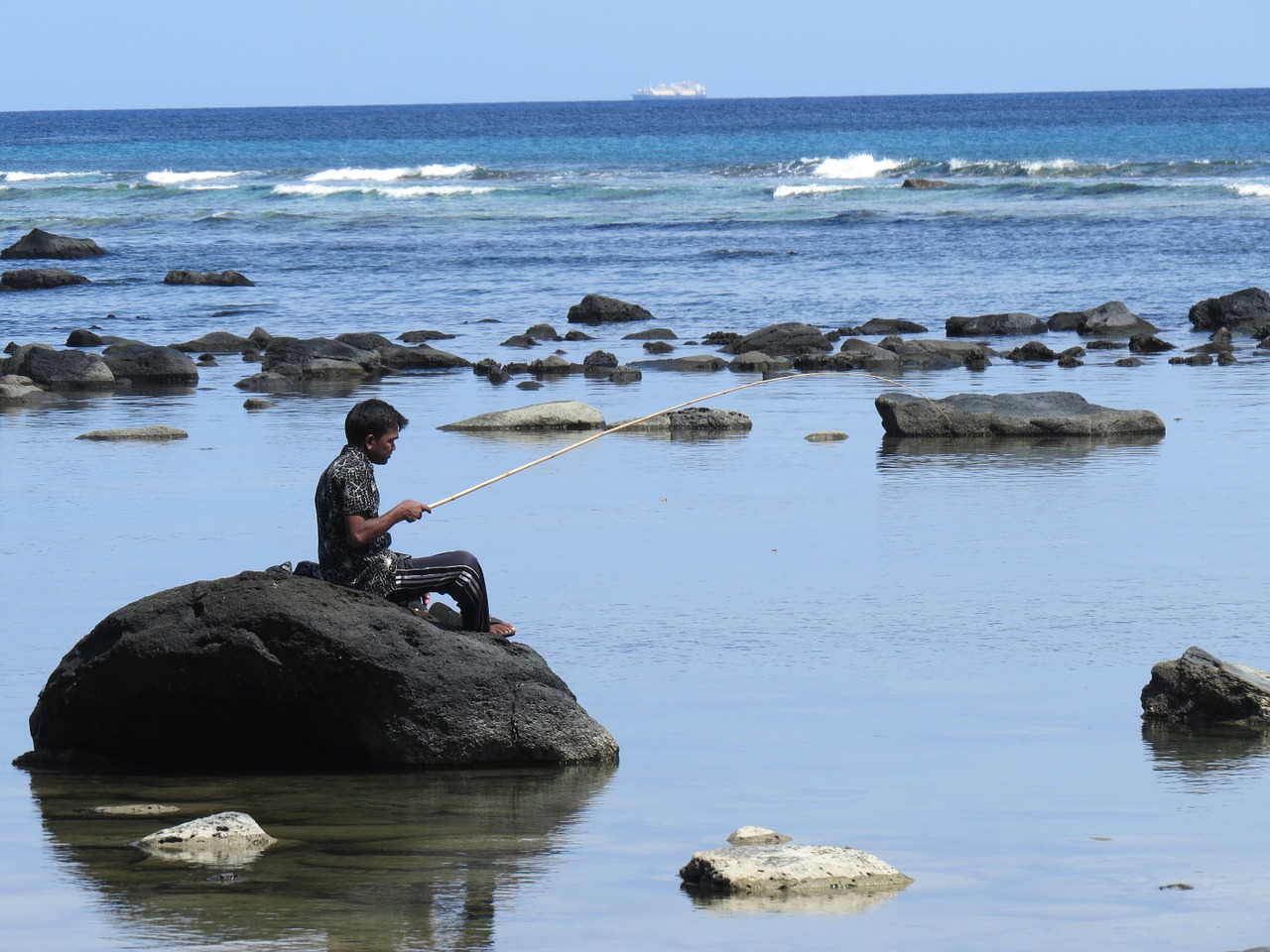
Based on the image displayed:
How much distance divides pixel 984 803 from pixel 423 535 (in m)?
6.01

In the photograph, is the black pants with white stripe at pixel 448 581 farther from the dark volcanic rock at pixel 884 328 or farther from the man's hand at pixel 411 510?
the dark volcanic rock at pixel 884 328

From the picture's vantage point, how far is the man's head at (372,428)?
7977mm

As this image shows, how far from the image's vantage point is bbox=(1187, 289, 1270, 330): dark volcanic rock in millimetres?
27016

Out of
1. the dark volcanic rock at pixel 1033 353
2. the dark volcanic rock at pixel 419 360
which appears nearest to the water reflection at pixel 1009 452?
the dark volcanic rock at pixel 1033 353

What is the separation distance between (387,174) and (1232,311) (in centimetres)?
5253

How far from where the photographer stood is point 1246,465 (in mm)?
14992

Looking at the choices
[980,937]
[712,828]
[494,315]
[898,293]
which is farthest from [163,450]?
[898,293]

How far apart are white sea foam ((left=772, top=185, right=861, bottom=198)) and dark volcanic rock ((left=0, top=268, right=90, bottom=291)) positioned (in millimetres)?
26468

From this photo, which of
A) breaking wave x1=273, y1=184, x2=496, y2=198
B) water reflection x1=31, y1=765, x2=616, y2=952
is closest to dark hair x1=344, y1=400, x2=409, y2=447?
water reflection x1=31, y1=765, x2=616, y2=952

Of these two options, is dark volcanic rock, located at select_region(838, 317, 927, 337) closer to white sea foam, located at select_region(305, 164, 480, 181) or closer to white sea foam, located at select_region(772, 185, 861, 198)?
white sea foam, located at select_region(772, 185, 861, 198)

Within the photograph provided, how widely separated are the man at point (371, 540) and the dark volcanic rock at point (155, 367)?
1546cm

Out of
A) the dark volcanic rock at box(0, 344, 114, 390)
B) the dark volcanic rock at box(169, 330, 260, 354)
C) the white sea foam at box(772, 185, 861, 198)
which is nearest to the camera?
the dark volcanic rock at box(0, 344, 114, 390)

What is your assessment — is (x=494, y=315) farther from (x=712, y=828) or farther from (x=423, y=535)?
(x=712, y=828)

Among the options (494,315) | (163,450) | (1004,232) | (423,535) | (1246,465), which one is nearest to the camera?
(423,535)
